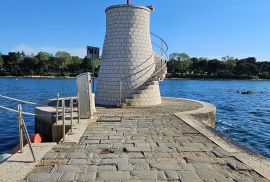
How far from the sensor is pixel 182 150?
324 inches

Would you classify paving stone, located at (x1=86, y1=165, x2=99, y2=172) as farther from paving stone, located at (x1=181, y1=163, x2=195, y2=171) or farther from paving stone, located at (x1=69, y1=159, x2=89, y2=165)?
paving stone, located at (x1=181, y1=163, x2=195, y2=171)

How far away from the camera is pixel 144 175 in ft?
20.7

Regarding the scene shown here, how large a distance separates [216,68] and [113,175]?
149 meters

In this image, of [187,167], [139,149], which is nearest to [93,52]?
[139,149]

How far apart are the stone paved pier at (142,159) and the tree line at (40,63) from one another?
124m

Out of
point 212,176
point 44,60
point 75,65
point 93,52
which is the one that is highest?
point 44,60

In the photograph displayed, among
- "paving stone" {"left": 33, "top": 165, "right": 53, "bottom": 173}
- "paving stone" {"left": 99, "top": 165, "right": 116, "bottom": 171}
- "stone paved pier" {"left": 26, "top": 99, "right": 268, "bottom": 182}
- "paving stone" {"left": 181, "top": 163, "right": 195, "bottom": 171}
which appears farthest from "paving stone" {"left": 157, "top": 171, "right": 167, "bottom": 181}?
"paving stone" {"left": 33, "top": 165, "right": 53, "bottom": 173}

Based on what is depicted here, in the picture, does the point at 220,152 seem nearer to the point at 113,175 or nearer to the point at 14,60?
the point at 113,175

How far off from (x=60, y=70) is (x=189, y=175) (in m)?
147

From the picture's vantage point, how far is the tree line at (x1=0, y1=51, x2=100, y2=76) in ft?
452

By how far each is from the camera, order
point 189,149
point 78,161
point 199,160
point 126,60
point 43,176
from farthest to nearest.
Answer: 1. point 126,60
2. point 189,149
3. point 199,160
4. point 78,161
5. point 43,176

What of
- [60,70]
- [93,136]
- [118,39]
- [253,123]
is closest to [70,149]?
[93,136]

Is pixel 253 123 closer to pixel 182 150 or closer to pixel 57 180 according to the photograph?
pixel 182 150

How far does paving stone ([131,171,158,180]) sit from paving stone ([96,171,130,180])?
Result: 120 mm
